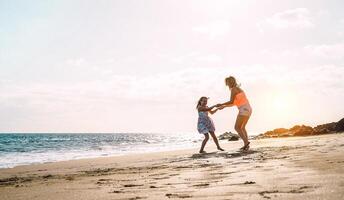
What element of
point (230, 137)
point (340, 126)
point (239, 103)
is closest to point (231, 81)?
point (239, 103)

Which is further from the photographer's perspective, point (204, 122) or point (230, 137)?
point (230, 137)

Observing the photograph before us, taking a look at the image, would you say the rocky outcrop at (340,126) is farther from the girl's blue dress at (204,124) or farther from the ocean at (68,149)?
the girl's blue dress at (204,124)

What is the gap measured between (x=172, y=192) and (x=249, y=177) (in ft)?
3.50

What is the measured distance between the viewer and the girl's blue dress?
12734 millimetres

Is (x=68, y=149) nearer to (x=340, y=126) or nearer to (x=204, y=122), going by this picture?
(x=204, y=122)

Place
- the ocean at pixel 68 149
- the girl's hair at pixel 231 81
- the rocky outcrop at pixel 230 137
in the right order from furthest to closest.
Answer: the rocky outcrop at pixel 230 137 < the ocean at pixel 68 149 < the girl's hair at pixel 231 81

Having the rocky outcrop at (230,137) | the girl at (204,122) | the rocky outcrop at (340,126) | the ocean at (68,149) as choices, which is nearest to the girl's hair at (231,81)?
the girl at (204,122)

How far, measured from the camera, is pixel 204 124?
1278 centimetres

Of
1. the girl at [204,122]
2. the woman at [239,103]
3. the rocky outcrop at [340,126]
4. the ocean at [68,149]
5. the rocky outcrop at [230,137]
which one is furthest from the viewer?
the rocky outcrop at [230,137]

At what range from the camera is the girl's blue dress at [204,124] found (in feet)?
41.8

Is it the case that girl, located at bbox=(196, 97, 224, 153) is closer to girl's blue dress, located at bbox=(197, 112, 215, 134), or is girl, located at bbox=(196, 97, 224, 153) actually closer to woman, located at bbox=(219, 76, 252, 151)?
girl's blue dress, located at bbox=(197, 112, 215, 134)

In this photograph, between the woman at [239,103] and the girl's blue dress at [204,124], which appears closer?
the woman at [239,103]

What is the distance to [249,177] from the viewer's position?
4609 millimetres

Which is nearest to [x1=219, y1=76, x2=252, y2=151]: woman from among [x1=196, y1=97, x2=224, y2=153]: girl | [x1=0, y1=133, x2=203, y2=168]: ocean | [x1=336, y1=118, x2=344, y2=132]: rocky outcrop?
[x1=196, y1=97, x2=224, y2=153]: girl
